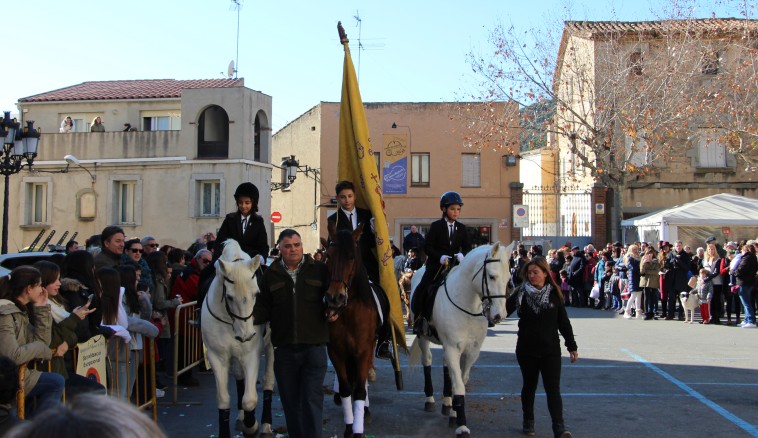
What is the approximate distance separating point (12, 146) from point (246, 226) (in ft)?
29.3

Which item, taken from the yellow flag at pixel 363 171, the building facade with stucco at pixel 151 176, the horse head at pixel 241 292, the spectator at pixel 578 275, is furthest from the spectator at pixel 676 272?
the building facade with stucco at pixel 151 176

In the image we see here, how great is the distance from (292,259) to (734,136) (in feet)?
83.2

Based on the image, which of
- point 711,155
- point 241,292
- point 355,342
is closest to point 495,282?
point 355,342

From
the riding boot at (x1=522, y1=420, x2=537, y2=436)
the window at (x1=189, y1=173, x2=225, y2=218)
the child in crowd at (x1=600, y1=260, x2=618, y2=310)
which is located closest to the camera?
the riding boot at (x1=522, y1=420, x2=537, y2=436)

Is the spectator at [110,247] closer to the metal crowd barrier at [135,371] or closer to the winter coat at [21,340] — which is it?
the metal crowd barrier at [135,371]

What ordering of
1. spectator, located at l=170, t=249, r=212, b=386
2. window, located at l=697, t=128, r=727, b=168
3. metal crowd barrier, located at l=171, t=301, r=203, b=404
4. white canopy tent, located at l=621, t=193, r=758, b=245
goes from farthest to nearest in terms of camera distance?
window, located at l=697, t=128, r=727, b=168 < white canopy tent, located at l=621, t=193, r=758, b=245 < spectator, located at l=170, t=249, r=212, b=386 < metal crowd barrier, located at l=171, t=301, r=203, b=404

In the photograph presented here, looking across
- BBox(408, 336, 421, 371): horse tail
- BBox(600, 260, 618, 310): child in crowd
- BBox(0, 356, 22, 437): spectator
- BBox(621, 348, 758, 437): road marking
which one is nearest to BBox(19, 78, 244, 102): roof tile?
BBox(600, 260, 618, 310): child in crowd

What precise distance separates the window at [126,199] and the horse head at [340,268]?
27.9 m

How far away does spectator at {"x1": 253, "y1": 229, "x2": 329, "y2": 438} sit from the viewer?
6477mm

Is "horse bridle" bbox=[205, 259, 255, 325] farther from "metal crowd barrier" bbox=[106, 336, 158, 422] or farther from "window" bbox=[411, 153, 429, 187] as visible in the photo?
"window" bbox=[411, 153, 429, 187]

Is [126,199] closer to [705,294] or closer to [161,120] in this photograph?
[161,120]

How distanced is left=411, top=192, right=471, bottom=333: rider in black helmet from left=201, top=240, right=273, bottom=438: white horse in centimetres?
231

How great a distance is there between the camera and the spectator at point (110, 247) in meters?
9.27

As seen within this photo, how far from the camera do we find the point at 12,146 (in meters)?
15.3
